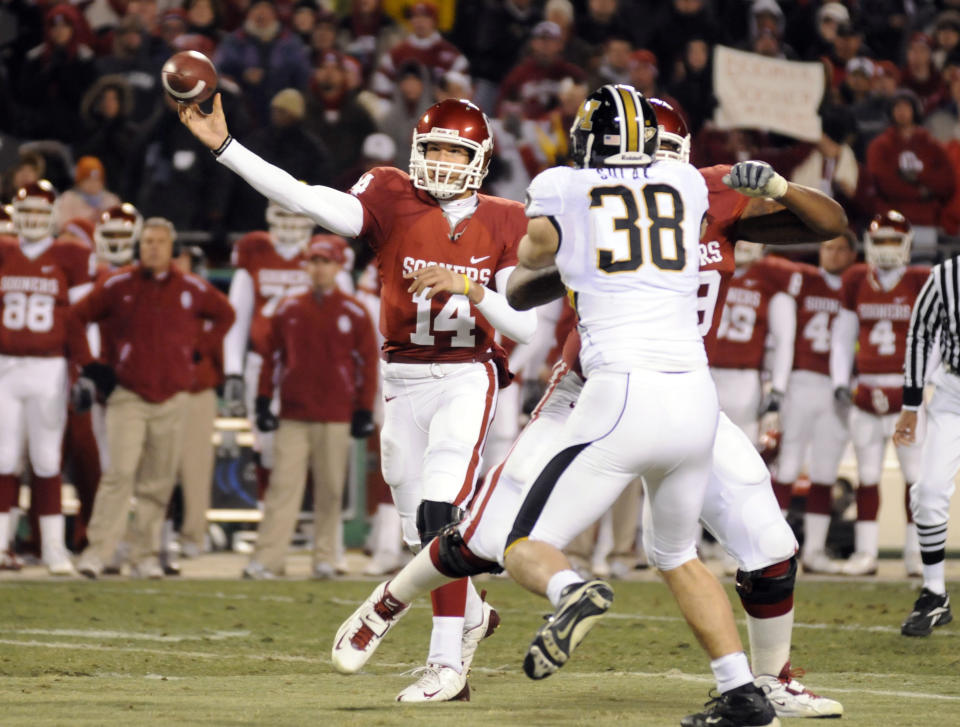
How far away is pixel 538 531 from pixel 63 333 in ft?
Answer: 20.3

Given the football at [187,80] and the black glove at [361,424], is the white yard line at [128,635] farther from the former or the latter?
the football at [187,80]

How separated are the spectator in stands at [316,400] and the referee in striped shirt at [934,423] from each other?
351 cm

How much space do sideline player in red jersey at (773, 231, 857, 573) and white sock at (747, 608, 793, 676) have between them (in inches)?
220

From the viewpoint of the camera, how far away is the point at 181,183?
12.7 m

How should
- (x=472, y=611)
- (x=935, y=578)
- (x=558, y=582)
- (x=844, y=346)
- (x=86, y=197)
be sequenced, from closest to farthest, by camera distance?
(x=558, y=582) → (x=472, y=611) → (x=935, y=578) → (x=844, y=346) → (x=86, y=197)

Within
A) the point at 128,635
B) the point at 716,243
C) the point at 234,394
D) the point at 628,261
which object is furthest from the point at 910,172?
the point at 628,261

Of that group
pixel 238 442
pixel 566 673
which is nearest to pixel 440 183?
pixel 566 673

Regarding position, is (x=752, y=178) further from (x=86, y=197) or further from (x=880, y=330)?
(x=86, y=197)

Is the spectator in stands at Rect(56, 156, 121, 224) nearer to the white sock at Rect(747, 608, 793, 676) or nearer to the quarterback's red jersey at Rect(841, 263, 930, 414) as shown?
the quarterback's red jersey at Rect(841, 263, 930, 414)

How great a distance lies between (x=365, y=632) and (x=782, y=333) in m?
5.76

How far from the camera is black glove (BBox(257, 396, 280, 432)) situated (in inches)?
406

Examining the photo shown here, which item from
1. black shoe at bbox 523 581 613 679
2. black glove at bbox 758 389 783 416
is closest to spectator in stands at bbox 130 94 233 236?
black glove at bbox 758 389 783 416

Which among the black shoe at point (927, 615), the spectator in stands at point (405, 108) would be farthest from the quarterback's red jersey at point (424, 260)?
the spectator in stands at point (405, 108)

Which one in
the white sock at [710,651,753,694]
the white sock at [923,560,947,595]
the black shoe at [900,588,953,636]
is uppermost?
the white sock at [710,651,753,694]
